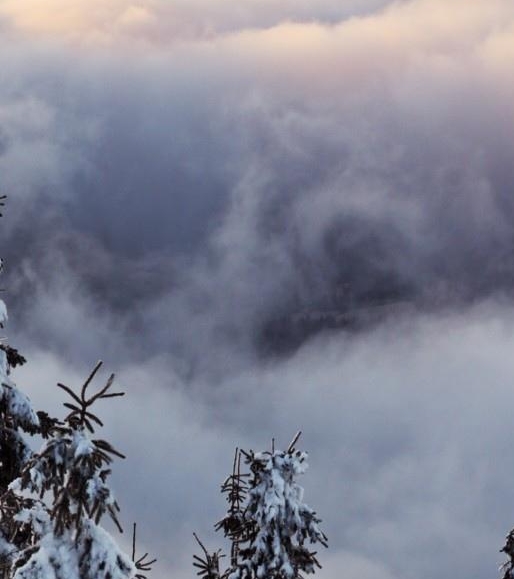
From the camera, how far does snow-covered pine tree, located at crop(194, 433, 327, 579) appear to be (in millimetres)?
16375

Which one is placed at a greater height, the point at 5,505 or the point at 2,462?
→ the point at 2,462

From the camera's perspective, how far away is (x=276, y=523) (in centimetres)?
1652

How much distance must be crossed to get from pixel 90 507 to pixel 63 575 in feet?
2.80

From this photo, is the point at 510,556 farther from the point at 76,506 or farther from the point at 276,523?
the point at 76,506

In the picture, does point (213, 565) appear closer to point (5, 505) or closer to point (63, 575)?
point (5, 505)

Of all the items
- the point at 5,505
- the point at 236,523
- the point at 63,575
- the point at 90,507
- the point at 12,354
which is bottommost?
the point at 63,575

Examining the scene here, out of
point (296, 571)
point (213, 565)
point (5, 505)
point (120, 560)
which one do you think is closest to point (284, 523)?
point (296, 571)

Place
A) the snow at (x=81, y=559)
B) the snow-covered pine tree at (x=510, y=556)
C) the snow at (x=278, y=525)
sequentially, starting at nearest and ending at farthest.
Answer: the snow at (x=81, y=559)
the snow at (x=278, y=525)
the snow-covered pine tree at (x=510, y=556)

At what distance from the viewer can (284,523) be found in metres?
16.6

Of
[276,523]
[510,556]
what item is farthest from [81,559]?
[510,556]

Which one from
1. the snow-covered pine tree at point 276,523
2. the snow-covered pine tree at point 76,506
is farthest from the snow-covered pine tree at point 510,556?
the snow-covered pine tree at point 76,506

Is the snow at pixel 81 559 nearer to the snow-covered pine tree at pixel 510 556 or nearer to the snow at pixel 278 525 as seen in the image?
the snow at pixel 278 525

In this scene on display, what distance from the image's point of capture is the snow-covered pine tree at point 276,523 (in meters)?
16.4

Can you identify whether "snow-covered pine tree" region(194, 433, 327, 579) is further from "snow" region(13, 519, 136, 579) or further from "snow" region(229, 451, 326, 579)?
"snow" region(13, 519, 136, 579)
